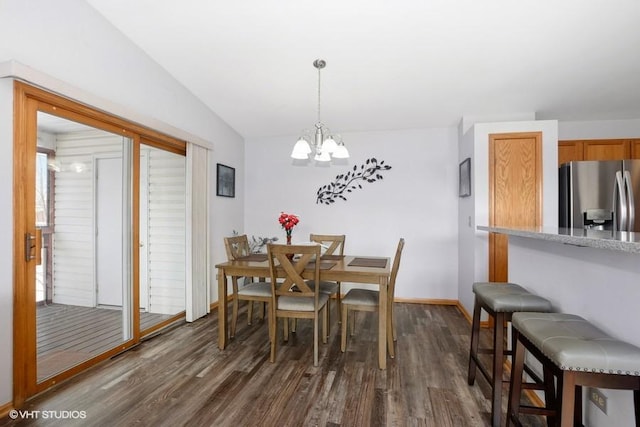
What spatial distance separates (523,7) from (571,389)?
2.50 meters

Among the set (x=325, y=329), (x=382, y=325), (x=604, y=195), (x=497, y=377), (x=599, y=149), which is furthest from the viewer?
(x=599, y=149)

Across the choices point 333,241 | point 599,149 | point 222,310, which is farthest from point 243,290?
point 599,149

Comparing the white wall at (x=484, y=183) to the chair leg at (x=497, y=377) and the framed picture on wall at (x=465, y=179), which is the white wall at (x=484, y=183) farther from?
the chair leg at (x=497, y=377)

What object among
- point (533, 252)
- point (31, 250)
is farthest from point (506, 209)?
point (31, 250)

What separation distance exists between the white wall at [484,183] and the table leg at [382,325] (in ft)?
4.98

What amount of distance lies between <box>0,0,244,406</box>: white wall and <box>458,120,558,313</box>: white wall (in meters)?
3.19

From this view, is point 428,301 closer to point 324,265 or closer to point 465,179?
point 465,179

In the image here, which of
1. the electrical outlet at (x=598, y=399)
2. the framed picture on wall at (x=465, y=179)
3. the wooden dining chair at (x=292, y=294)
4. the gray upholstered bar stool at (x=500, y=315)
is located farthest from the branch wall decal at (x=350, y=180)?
the electrical outlet at (x=598, y=399)

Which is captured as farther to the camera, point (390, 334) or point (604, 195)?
point (604, 195)

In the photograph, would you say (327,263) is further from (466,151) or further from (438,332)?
(466,151)

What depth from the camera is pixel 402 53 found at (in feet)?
9.18

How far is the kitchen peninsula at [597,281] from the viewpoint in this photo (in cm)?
121

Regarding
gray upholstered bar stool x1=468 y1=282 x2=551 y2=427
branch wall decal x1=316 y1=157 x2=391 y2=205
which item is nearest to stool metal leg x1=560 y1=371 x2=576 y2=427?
A: gray upholstered bar stool x1=468 y1=282 x2=551 y2=427

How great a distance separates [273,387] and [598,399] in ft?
5.93
